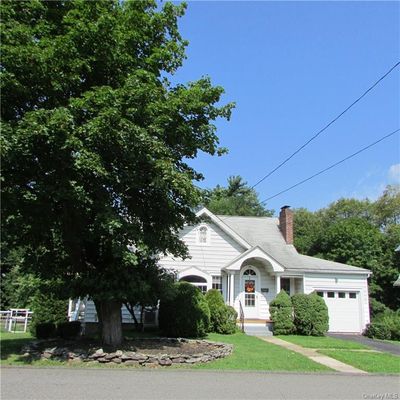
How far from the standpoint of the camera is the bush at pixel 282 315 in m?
21.7

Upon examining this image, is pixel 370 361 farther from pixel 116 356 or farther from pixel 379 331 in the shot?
Result: pixel 379 331

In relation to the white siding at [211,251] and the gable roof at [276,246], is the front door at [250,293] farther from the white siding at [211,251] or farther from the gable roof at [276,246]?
the gable roof at [276,246]

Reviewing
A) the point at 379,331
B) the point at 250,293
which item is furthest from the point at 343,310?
the point at 250,293

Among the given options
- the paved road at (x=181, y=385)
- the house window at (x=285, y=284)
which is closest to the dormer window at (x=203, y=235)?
the house window at (x=285, y=284)

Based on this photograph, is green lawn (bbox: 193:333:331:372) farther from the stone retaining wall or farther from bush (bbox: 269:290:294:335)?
bush (bbox: 269:290:294:335)

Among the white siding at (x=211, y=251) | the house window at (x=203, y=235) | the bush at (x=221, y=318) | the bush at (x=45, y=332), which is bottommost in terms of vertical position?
the bush at (x=45, y=332)

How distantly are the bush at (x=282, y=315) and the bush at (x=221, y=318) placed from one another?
2.24m

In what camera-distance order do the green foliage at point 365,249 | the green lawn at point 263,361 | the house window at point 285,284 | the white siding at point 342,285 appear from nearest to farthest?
the green lawn at point 263,361, the white siding at point 342,285, the house window at point 285,284, the green foliage at point 365,249

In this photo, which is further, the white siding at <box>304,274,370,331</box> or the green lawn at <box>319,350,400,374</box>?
the white siding at <box>304,274,370,331</box>

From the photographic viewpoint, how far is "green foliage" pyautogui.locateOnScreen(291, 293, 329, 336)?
21703 millimetres

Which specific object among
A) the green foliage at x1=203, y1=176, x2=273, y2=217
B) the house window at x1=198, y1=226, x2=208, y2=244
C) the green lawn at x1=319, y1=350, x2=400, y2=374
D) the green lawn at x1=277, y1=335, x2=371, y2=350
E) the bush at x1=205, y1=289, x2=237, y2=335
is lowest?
the green lawn at x1=319, y1=350, x2=400, y2=374

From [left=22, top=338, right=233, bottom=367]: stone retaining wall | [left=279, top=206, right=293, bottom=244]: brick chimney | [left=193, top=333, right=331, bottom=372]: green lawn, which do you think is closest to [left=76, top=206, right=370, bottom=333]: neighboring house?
[left=279, top=206, right=293, bottom=244]: brick chimney

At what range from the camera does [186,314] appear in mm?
17938

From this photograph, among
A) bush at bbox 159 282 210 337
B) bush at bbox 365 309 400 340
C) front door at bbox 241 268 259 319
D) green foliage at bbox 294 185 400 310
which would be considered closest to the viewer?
bush at bbox 159 282 210 337
